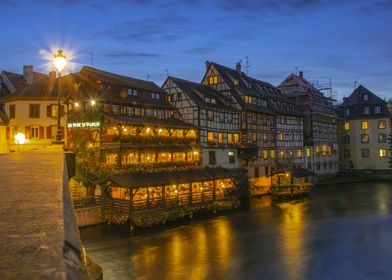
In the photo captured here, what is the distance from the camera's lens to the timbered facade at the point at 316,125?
64.0 m

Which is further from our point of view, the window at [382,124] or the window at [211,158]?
the window at [382,124]

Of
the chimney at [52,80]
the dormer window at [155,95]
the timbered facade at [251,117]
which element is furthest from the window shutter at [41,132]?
the timbered facade at [251,117]

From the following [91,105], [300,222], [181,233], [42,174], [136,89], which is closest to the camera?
[42,174]

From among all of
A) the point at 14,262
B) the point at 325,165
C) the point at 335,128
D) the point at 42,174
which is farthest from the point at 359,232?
the point at 335,128

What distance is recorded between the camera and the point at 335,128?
71938 mm

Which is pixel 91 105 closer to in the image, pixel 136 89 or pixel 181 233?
pixel 136 89

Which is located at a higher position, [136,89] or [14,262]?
[136,89]

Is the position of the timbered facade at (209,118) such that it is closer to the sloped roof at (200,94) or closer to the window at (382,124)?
the sloped roof at (200,94)

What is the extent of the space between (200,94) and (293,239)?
23.5 meters

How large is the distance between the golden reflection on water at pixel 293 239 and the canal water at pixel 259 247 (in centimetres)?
5

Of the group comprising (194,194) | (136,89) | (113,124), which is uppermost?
(136,89)

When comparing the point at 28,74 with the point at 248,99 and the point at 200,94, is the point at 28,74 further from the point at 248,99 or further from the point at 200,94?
the point at 248,99

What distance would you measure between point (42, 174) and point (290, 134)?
5415 cm

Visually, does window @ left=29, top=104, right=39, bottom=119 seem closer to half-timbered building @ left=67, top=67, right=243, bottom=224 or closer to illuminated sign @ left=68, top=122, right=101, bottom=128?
half-timbered building @ left=67, top=67, right=243, bottom=224
